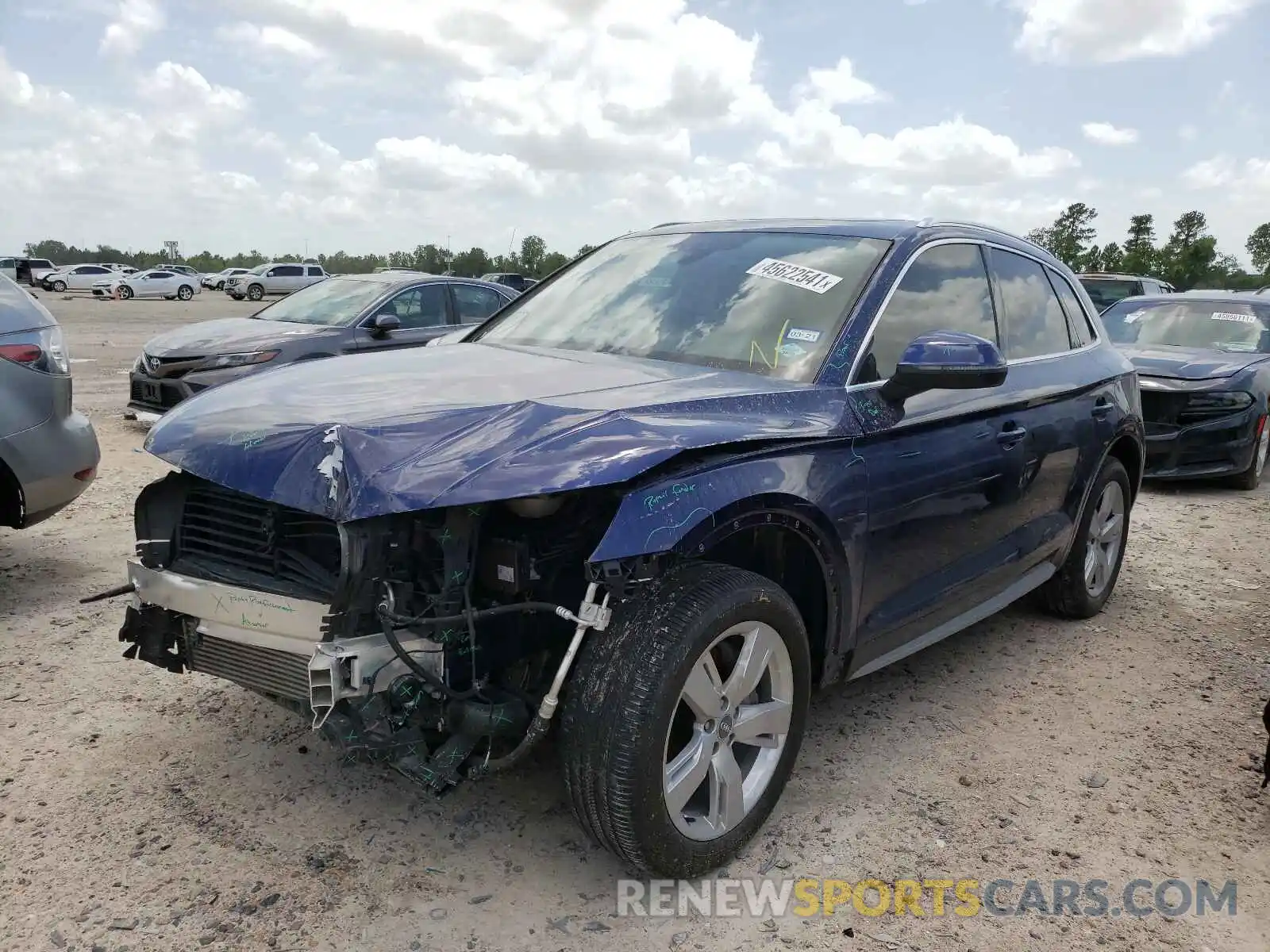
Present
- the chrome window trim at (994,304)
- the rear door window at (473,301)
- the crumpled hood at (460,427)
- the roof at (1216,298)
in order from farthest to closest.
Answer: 1. the rear door window at (473,301)
2. the roof at (1216,298)
3. the chrome window trim at (994,304)
4. the crumpled hood at (460,427)

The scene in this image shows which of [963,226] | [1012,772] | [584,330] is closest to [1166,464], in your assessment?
[963,226]

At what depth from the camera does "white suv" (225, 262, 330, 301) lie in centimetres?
4541

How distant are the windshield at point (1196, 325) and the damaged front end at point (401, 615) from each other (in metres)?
8.24

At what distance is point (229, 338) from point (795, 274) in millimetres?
6660

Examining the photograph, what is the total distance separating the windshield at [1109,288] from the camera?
1700 centimetres

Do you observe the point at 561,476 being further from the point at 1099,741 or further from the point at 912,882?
the point at 1099,741

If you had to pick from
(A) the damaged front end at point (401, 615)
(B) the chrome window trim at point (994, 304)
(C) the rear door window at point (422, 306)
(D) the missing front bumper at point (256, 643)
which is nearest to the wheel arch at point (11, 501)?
(D) the missing front bumper at point (256, 643)

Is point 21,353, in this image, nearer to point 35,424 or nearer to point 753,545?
point 35,424

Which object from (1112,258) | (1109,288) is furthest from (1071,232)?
(1109,288)

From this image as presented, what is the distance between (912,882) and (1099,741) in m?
1.28

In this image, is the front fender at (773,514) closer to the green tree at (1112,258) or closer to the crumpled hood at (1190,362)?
the crumpled hood at (1190,362)

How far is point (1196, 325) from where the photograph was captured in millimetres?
9172

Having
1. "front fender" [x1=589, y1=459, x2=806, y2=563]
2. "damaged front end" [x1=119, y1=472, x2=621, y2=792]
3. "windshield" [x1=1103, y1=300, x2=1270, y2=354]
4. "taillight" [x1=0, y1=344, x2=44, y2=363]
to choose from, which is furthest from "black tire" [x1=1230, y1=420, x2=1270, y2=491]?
"taillight" [x1=0, y1=344, x2=44, y2=363]

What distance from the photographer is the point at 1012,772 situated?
3.33 metres
